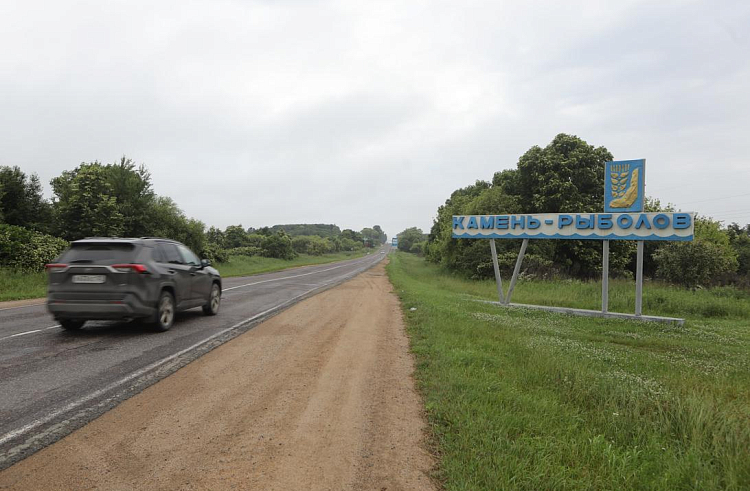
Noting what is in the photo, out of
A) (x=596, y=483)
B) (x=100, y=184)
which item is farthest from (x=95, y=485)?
(x=100, y=184)

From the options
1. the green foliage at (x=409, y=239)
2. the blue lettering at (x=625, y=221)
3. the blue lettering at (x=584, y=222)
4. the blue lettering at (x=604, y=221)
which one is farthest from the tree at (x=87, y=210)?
the green foliage at (x=409, y=239)

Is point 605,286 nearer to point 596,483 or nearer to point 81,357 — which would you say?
point 596,483

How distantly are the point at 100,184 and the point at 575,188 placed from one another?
32.4 metres

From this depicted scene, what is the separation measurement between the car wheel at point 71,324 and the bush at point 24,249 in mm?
10955

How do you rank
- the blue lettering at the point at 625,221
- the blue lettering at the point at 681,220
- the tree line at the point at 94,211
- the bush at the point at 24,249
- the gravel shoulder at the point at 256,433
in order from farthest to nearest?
the tree line at the point at 94,211, the bush at the point at 24,249, the blue lettering at the point at 625,221, the blue lettering at the point at 681,220, the gravel shoulder at the point at 256,433

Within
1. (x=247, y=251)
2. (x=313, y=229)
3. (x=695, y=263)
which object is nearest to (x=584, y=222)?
(x=695, y=263)

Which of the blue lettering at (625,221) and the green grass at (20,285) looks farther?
the green grass at (20,285)

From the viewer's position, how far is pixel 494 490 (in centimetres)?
288

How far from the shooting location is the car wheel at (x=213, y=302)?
10.0 m

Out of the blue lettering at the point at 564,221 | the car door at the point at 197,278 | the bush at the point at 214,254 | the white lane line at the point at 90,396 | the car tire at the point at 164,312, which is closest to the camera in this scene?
the white lane line at the point at 90,396

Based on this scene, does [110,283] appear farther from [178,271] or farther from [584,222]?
[584,222]

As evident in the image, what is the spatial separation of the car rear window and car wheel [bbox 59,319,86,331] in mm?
1203

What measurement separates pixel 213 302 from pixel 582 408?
28.9 feet

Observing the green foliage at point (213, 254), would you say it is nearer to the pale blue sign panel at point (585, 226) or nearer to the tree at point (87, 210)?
the tree at point (87, 210)
